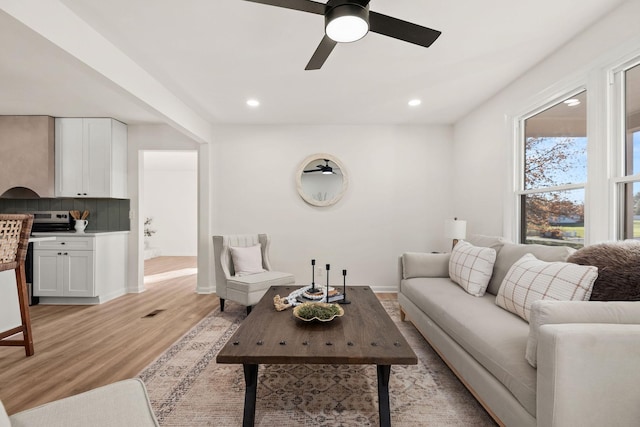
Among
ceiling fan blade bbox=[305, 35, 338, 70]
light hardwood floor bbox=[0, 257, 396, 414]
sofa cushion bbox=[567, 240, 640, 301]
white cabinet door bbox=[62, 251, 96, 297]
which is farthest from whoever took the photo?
white cabinet door bbox=[62, 251, 96, 297]

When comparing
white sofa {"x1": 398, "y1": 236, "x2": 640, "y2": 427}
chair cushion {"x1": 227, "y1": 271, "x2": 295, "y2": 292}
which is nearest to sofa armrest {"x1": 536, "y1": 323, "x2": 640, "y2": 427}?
white sofa {"x1": 398, "y1": 236, "x2": 640, "y2": 427}

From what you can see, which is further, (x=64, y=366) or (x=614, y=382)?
(x=64, y=366)

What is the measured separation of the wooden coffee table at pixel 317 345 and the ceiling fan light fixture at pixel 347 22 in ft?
5.43

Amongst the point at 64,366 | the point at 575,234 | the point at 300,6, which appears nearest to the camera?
the point at 300,6

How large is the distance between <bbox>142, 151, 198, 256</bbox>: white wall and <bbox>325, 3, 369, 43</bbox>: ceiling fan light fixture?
771 centimetres

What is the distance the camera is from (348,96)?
342cm

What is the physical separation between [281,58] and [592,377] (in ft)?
9.00

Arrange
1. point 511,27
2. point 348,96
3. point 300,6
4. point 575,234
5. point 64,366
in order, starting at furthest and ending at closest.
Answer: point 348,96
point 575,234
point 64,366
point 511,27
point 300,6

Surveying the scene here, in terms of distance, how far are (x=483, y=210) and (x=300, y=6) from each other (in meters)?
3.08

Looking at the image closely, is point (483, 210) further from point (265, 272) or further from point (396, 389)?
point (265, 272)

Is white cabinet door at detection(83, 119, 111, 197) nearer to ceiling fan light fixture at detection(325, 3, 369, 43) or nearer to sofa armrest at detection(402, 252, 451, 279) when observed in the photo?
ceiling fan light fixture at detection(325, 3, 369, 43)

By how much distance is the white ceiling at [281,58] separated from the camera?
6.48 ft

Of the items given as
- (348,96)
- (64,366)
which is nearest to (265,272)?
(64,366)

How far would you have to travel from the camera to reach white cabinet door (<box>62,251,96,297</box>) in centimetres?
384
